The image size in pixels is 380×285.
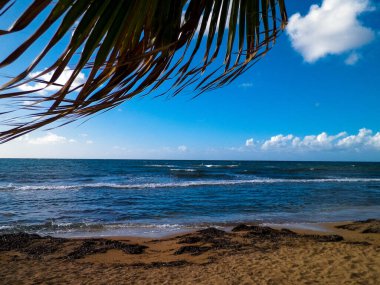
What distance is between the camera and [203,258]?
770 centimetres

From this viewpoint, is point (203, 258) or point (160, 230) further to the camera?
point (160, 230)

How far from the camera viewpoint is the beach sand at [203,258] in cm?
629

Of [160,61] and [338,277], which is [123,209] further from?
[160,61]

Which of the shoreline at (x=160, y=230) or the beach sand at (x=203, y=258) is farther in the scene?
the shoreline at (x=160, y=230)

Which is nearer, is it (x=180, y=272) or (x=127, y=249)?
(x=180, y=272)

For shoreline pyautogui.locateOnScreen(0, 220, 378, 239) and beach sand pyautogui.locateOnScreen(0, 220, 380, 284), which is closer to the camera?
beach sand pyautogui.locateOnScreen(0, 220, 380, 284)

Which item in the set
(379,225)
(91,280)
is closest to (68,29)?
(91,280)

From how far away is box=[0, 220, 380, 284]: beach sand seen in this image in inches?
248

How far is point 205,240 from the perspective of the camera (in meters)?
9.14

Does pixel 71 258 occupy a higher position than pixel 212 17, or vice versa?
pixel 212 17

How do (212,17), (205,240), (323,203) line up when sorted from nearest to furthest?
(212,17) < (205,240) < (323,203)

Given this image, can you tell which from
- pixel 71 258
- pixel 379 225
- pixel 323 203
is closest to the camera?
pixel 71 258

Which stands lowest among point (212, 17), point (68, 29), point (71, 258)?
point (71, 258)

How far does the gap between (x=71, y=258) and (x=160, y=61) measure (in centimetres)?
807
